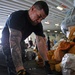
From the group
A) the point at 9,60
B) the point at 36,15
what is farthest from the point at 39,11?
the point at 9,60

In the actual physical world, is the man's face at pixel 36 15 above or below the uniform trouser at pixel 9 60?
above

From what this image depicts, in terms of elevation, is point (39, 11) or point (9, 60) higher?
point (39, 11)

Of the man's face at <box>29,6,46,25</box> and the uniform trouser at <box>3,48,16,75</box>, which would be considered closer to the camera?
the man's face at <box>29,6,46,25</box>

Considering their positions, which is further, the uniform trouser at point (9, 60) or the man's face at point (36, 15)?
the uniform trouser at point (9, 60)

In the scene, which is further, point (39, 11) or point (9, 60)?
point (9, 60)

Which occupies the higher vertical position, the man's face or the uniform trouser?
the man's face

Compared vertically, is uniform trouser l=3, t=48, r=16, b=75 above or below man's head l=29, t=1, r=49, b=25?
below

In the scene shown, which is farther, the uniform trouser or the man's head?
the uniform trouser

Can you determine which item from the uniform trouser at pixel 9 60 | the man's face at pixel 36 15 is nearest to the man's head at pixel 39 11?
the man's face at pixel 36 15

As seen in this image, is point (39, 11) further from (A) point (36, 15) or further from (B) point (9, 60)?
(B) point (9, 60)

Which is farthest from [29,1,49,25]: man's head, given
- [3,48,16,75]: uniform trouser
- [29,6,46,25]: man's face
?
[3,48,16,75]: uniform trouser

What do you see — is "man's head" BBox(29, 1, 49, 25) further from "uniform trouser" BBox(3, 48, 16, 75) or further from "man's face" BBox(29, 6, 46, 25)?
"uniform trouser" BBox(3, 48, 16, 75)

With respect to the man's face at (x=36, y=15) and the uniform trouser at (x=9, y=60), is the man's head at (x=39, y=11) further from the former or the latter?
the uniform trouser at (x=9, y=60)

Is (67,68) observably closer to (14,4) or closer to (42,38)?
(42,38)
